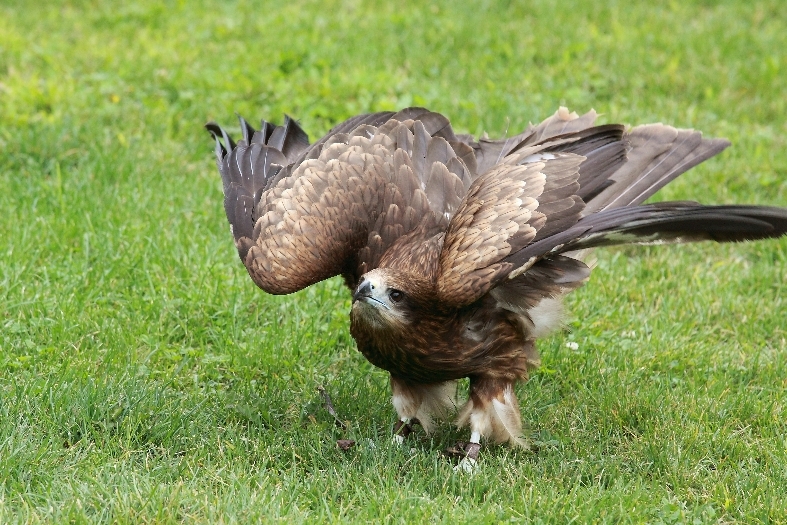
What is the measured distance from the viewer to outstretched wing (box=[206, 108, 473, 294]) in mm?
4824

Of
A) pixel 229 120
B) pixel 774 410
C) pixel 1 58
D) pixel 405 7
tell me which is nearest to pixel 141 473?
pixel 774 410

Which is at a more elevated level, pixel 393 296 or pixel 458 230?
pixel 458 230

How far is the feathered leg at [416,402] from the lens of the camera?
5.15 meters

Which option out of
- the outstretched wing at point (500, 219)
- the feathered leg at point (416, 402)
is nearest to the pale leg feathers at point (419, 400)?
the feathered leg at point (416, 402)

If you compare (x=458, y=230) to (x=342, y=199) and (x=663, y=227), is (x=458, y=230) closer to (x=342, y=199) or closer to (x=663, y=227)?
(x=342, y=199)

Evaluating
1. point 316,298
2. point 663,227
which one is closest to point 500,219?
point 663,227

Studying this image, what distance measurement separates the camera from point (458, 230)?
4633 mm

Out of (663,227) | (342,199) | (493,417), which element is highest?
(342,199)

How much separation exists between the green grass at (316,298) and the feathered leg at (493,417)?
0.30 feet

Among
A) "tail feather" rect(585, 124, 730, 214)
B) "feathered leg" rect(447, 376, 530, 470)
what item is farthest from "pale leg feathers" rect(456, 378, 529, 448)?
"tail feather" rect(585, 124, 730, 214)

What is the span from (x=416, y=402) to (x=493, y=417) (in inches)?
15.9

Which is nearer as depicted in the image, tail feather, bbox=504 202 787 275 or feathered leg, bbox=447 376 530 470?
tail feather, bbox=504 202 787 275

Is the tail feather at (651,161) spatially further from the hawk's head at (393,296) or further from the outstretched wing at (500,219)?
the hawk's head at (393,296)

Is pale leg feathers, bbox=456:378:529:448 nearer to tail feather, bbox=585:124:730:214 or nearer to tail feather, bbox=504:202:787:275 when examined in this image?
tail feather, bbox=504:202:787:275
